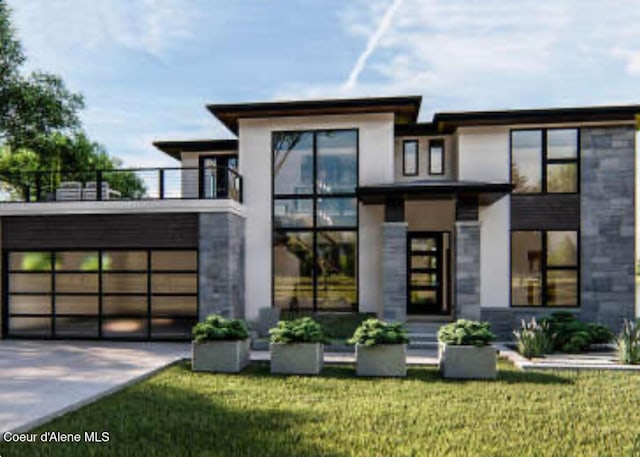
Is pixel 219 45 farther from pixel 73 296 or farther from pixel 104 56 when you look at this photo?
pixel 73 296

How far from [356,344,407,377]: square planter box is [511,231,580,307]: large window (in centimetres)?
675

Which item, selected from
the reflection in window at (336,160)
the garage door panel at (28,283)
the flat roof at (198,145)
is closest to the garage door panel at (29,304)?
the garage door panel at (28,283)

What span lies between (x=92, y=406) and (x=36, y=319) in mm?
8902

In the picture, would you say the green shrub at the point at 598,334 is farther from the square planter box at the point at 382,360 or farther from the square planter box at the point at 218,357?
the square planter box at the point at 218,357

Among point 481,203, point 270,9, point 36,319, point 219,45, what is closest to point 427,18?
point 270,9

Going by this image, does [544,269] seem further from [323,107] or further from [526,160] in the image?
[323,107]

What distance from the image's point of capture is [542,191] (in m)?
15.0

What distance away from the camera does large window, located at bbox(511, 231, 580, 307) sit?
48.7 ft

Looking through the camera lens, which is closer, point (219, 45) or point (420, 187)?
point (420, 187)

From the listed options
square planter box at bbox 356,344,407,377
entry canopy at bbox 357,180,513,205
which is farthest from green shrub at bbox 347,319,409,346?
entry canopy at bbox 357,180,513,205

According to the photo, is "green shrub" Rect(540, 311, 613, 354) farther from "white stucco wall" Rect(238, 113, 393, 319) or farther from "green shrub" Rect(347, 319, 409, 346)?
"white stucco wall" Rect(238, 113, 393, 319)

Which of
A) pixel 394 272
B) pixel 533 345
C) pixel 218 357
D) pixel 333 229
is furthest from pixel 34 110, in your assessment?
pixel 533 345

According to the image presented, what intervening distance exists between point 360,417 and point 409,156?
440 inches

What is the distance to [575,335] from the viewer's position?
1223cm
